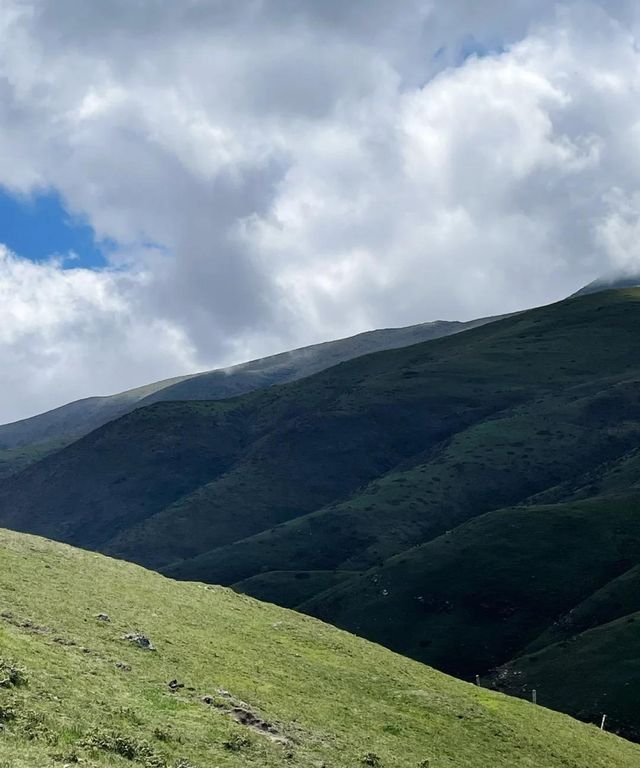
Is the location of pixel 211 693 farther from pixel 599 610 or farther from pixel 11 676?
pixel 599 610

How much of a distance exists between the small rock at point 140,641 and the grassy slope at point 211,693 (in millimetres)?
634

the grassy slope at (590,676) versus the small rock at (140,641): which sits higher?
the small rock at (140,641)

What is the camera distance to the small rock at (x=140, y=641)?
44.4m

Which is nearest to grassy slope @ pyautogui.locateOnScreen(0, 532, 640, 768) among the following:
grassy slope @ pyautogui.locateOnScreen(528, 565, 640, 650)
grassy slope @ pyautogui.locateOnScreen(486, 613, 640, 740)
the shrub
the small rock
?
the shrub

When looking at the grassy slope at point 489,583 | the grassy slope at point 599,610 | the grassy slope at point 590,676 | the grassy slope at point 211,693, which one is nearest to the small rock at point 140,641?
the grassy slope at point 211,693

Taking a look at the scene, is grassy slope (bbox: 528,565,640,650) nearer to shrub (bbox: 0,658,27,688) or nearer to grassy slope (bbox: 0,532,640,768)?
grassy slope (bbox: 0,532,640,768)

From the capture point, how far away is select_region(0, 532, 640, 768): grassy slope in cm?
3019

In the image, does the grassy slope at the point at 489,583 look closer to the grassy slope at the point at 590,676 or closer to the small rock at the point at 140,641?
the grassy slope at the point at 590,676

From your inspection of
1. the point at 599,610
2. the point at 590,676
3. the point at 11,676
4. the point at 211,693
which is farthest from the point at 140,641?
the point at 599,610

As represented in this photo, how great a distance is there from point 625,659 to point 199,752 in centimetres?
7418

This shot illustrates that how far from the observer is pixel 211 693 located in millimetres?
39906

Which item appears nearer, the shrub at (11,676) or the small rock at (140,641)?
the shrub at (11,676)

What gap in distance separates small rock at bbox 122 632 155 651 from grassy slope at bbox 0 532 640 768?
2.08 feet

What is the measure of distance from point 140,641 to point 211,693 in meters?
6.31
